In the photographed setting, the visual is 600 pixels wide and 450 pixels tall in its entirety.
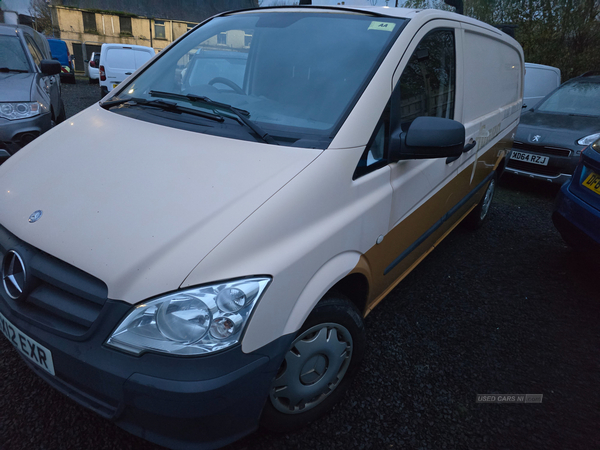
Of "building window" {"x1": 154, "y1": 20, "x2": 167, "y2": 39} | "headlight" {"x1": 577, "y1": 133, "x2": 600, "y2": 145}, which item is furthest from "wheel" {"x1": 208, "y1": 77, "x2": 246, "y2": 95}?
"building window" {"x1": 154, "y1": 20, "x2": 167, "y2": 39}

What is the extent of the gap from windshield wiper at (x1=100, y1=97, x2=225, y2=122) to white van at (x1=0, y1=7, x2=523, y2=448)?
0.02 m

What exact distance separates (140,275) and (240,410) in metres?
0.56

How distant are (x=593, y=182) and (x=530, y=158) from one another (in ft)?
9.14

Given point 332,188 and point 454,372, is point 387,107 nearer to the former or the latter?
point 332,188

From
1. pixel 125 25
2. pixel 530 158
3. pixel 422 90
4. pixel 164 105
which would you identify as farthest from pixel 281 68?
pixel 125 25

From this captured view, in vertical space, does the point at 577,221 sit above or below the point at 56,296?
below

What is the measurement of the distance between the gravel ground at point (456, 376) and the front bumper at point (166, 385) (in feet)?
1.50

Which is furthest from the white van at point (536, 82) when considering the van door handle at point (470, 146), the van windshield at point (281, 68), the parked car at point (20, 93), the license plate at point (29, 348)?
the license plate at point (29, 348)

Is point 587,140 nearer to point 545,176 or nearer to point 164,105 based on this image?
point 545,176

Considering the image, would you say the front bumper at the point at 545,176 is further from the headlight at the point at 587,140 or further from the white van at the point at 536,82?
the white van at the point at 536,82

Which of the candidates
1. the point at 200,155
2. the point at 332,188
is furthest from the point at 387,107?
the point at 200,155

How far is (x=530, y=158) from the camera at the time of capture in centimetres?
547

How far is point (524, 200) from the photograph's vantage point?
5352mm

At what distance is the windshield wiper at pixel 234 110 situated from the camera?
1.74 metres
